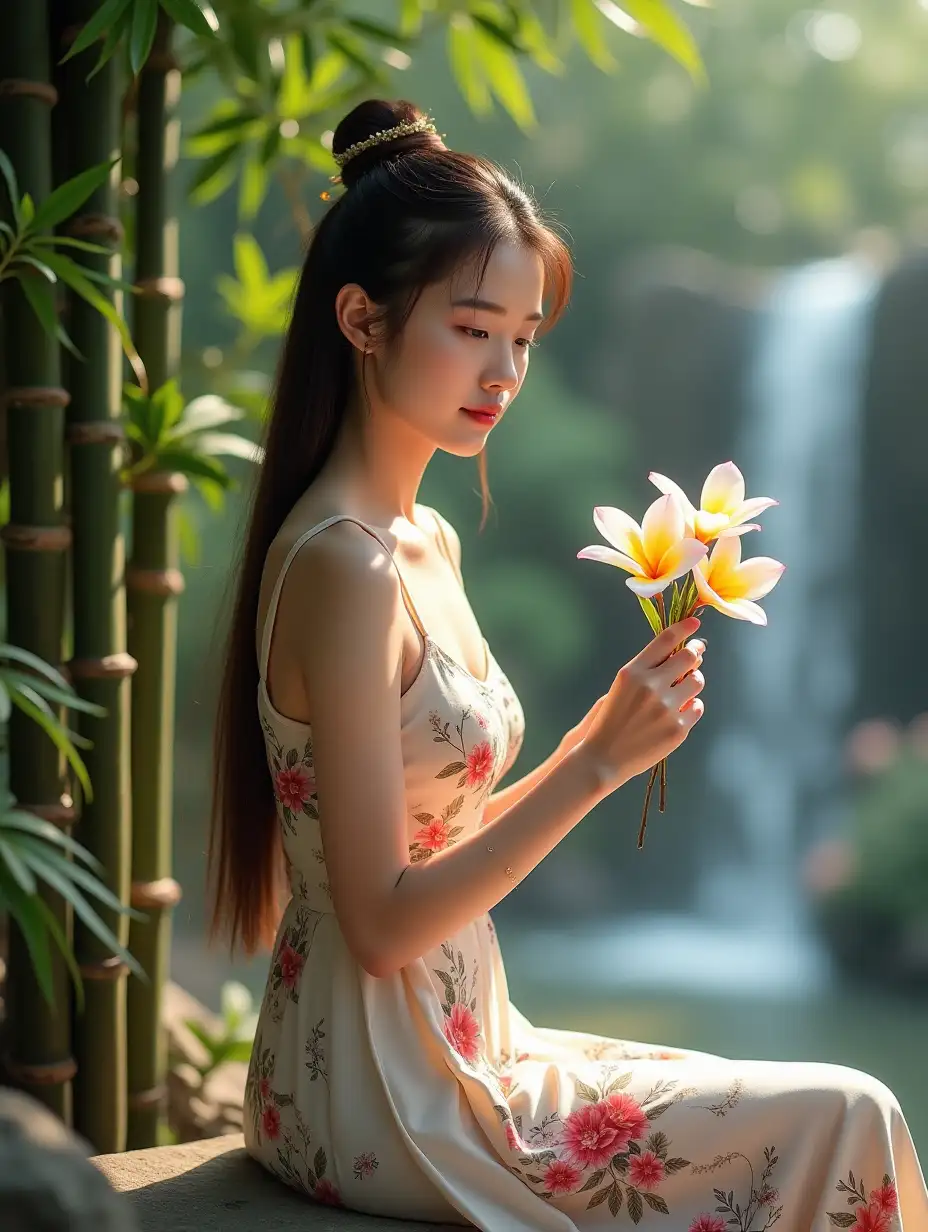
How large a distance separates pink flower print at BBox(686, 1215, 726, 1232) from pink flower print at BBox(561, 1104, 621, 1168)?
74 mm

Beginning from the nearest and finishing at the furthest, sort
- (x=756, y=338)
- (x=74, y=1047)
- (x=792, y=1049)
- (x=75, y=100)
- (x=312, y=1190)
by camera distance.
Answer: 1. (x=312, y=1190)
2. (x=75, y=100)
3. (x=74, y=1047)
4. (x=792, y=1049)
5. (x=756, y=338)

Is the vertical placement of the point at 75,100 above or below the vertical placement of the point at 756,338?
below

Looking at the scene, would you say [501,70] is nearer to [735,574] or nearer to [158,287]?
[158,287]

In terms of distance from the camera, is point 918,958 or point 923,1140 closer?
point 923,1140

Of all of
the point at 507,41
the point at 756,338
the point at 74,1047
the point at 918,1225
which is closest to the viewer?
the point at 918,1225

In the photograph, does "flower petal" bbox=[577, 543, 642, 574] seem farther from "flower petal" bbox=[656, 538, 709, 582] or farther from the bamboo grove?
the bamboo grove

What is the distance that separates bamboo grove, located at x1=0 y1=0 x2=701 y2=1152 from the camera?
137cm

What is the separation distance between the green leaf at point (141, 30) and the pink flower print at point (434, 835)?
0.71m

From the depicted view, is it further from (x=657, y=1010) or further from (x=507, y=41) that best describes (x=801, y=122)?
(x=507, y=41)

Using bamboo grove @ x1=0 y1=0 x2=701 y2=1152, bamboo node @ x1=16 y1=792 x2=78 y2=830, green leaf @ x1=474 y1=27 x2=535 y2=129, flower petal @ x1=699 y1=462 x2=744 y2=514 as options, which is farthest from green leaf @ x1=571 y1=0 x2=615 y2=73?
bamboo node @ x1=16 y1=792 x2=78 y2=830

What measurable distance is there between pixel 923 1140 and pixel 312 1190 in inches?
118

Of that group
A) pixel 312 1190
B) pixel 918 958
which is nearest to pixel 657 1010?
pixel 918 958

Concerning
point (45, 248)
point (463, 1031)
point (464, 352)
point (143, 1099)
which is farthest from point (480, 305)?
point (143, 1099)

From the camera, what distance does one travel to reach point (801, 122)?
9211mm
